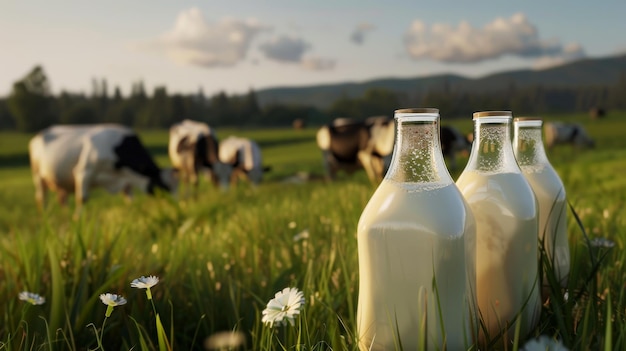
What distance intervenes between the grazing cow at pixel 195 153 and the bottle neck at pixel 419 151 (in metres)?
11.3

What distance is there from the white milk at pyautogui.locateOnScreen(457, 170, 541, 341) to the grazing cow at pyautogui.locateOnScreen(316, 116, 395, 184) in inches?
352

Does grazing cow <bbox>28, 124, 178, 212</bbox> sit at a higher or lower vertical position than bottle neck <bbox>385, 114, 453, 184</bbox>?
lower

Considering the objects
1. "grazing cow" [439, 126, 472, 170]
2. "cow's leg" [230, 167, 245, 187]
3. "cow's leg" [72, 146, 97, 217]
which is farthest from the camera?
"grazing cow" [439, 126, 472, 170]

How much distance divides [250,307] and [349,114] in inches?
2626

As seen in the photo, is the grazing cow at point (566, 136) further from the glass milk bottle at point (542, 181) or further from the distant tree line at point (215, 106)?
the distant tree line at point (215, 106)

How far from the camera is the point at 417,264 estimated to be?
100 centimetres

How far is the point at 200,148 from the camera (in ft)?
41.3

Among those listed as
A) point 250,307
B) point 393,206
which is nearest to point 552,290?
point 393,206

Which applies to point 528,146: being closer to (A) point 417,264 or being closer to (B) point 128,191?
(A) point 417,264

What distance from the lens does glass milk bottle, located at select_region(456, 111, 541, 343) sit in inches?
45.9

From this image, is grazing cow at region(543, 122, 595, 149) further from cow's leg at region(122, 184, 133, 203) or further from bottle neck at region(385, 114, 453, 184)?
bottle neck at region(385, 114, 453, 184)

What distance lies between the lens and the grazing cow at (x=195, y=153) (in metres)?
12.5

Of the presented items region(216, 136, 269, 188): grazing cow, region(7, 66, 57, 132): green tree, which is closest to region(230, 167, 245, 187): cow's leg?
region(216, 136, 269, 188): grazing cow

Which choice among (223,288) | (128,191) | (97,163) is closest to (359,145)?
(128,191)
